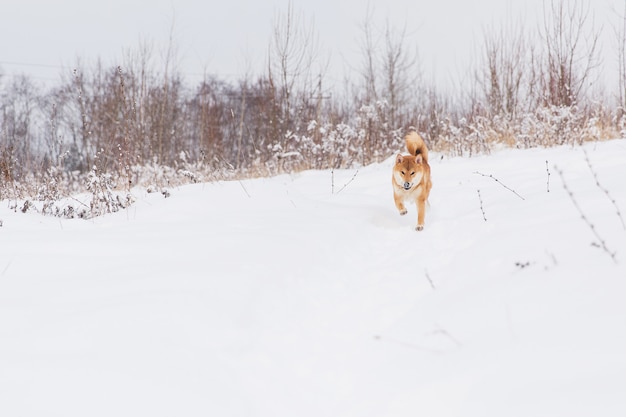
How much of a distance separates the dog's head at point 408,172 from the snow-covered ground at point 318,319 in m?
0.80

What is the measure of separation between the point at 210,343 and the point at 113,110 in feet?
63.4

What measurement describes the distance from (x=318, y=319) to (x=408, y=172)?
2308 mm

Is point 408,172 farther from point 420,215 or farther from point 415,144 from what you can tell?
point 415,144

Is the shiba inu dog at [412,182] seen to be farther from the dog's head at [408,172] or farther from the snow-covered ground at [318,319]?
the snow-covered ground at [318,319]

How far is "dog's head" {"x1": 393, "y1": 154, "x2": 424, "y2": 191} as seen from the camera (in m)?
4.18

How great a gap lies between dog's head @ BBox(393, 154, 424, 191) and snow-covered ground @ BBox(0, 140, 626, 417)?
801 mm

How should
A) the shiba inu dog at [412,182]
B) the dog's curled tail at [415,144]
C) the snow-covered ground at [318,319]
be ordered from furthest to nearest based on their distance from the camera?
the dog's curled tail at [415,144]
the shiba inu dog at [412,182]
the snow-covered ground at [318,319]

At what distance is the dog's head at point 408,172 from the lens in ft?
13.7

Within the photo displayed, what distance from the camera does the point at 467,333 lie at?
66.6 inches

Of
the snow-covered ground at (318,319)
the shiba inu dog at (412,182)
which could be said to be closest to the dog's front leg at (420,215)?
the shiba inu dog at (412,182)

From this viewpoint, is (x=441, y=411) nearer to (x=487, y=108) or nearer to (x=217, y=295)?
(x=217, y=295)

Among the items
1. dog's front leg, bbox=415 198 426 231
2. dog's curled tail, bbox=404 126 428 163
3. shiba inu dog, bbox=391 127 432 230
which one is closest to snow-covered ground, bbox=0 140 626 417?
dog's front leg, bbox=415 198 426 231

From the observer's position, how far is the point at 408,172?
13.8 ft

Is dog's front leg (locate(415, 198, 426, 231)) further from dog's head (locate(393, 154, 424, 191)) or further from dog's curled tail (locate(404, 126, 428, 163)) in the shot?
dog's curled tail (locate(404, 126, 428, 163))
